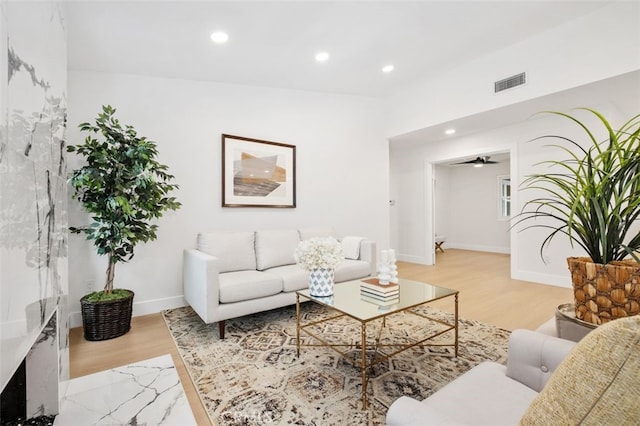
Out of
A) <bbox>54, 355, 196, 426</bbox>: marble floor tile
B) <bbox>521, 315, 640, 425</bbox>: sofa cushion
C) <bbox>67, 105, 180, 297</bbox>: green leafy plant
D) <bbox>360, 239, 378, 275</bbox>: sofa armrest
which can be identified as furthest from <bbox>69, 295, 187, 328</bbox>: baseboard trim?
<bbox>521, 315, 640, 425</bbox>: sofa cushion

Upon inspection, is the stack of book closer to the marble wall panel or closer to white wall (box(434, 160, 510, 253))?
the marble wall panel

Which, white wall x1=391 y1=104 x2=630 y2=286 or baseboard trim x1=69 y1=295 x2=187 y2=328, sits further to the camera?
white wall x1=391 y1=104 x2=630 y2=286

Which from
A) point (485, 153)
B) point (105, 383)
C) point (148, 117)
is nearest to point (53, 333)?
point (105, 383)

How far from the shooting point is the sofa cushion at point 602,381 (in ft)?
1.53

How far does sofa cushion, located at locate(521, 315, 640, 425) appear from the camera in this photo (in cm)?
47

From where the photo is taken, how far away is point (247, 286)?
274 centimetres

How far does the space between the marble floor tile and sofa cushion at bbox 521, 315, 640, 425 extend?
5.74 ft

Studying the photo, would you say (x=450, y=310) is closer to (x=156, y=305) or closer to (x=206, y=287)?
(x=206, y=287)

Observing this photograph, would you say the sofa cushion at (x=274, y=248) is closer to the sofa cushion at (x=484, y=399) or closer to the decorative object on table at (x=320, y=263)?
the decorative object on table at (x=320, y=263)

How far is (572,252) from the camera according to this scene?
403 centimetres

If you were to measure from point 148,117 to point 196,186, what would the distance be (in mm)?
889

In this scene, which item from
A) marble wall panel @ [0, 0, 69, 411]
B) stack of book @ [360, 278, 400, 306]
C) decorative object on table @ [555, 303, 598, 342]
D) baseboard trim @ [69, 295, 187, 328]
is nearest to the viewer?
marble wall panel @ [0, 0, 69, 411]

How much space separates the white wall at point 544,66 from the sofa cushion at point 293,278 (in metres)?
2.94

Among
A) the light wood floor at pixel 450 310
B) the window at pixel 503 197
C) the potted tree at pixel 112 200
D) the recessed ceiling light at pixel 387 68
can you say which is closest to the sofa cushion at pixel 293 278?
the light wood floor at pixel 450 310
